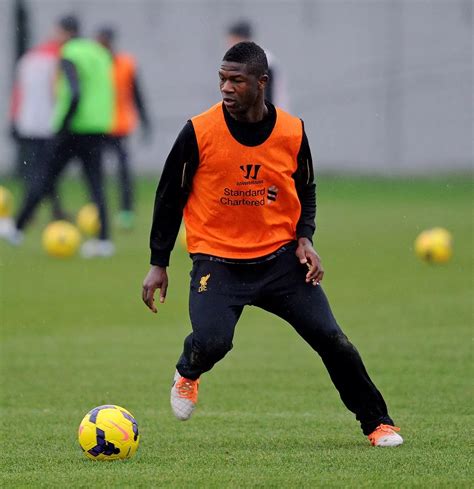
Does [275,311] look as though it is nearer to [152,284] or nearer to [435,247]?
[152,284]

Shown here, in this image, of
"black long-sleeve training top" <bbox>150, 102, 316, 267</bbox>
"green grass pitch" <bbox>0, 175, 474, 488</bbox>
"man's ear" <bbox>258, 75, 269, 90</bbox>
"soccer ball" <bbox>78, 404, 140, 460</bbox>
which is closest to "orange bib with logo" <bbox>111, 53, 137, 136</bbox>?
"green grass pitch" <bbox>0, 175, 474, 488</bbox>

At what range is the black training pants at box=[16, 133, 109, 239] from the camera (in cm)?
1638

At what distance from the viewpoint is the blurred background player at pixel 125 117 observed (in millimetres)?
19312

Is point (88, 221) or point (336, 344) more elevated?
point (336, 344)

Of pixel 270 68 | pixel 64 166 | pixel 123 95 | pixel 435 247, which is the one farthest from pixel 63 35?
pixel 435 247

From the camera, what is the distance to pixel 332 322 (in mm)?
6793

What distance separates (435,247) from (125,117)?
240 inches

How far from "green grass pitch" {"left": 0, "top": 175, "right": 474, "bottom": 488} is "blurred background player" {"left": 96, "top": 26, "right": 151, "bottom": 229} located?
192cm

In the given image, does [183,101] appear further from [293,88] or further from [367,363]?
[367,363]

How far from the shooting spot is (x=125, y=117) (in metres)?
19.8

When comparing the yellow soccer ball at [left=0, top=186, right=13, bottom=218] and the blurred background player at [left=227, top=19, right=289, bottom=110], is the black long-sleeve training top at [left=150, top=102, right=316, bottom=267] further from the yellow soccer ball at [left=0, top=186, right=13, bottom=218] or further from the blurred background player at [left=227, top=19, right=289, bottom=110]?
the yellow soccer ball at [left=0, top=186, right=13, bottom=218]

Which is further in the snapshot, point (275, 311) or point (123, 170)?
point (123, 170)

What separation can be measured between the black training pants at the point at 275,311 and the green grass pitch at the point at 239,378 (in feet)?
1.04

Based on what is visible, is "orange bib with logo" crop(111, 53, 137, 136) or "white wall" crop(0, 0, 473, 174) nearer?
"orange bib with logo" crop(111, 53, 137, 136)
